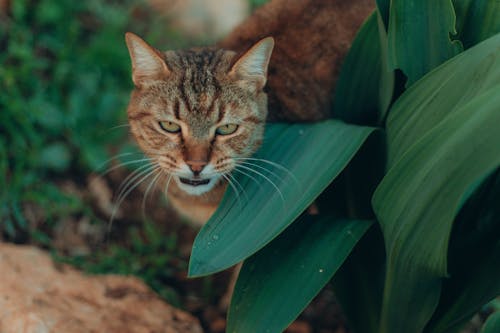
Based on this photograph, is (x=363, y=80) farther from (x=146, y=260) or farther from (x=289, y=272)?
(x=146, y=260)

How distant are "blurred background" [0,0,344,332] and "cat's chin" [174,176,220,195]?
52cm

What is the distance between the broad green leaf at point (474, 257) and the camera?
1623 millimetres

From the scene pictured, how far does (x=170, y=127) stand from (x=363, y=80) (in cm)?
71

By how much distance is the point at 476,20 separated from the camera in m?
1.73

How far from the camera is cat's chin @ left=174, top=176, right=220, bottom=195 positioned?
2125 millimetres

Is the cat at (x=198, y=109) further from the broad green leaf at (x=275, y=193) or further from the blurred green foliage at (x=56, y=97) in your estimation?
the blurred green foliage at (x=56, y=97)

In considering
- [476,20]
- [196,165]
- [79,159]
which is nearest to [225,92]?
[196,165]

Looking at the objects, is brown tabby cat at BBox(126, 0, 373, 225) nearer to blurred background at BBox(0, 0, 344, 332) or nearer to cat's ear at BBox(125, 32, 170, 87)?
cat's ear at BBox(125, 32, 170, 87)

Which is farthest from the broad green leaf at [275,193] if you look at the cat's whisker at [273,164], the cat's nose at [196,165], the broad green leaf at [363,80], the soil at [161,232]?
the soil at [161,232]

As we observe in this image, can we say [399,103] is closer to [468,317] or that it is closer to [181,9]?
[468,317]

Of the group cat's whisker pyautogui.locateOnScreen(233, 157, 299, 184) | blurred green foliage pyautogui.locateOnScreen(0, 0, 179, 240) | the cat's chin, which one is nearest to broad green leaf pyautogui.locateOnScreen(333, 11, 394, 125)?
cat's whisker pyautogui.locateOnScreen(233, 157, 299, 184)

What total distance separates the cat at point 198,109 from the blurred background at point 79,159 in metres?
0.52

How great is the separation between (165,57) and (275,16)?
1.89ft

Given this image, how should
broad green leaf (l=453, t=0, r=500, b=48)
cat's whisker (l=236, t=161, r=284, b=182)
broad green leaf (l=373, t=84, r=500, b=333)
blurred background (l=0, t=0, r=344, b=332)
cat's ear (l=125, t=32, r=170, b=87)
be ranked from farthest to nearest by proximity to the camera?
blurred background (l=0, t=0, r=344, b=332), cat's ear (l=125, t=32, r=170, b=87), cat's whisker (l=236, t=161, r=284, b=182), broad green leaf (l=453, t=0, r=500, b=48), broad green leaf (l=373, t=84, r=500, b=333)
